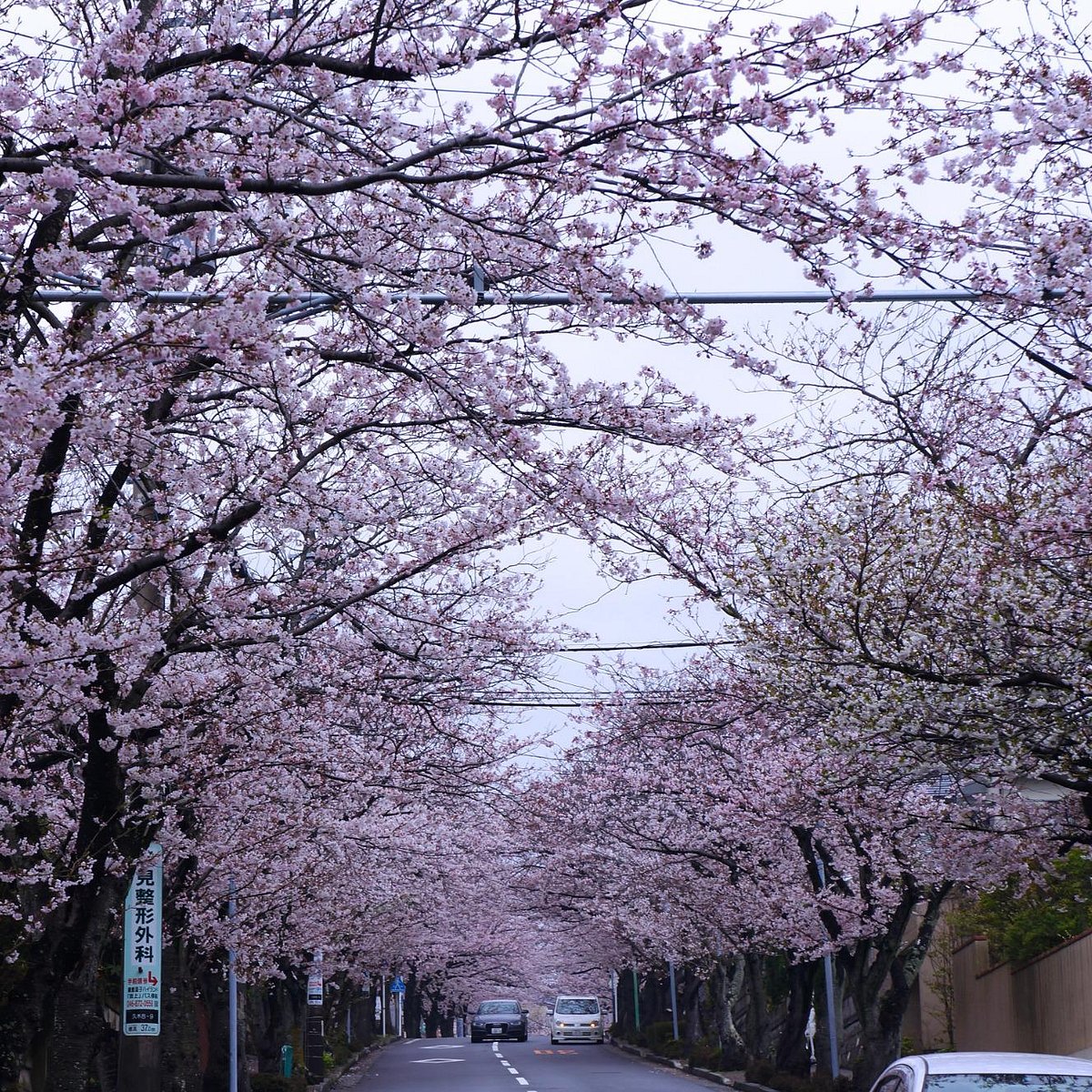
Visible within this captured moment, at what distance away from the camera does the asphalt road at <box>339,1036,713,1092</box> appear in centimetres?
2797

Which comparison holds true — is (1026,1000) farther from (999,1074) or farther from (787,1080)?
(999,1074)

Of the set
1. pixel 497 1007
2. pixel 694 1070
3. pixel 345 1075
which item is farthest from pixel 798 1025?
pixel 497 1007

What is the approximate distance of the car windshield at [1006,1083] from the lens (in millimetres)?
7422

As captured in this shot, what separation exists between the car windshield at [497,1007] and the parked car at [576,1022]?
302 cm

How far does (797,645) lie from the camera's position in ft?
36.5

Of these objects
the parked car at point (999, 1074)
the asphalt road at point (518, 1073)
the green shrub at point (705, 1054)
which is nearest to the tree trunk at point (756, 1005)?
→ the asphalt road at point (518, 1073)

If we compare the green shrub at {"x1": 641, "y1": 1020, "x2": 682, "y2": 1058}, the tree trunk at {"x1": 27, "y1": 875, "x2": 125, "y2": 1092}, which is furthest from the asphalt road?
the tree trunk at {"x1": 27, "y1": 875, "x2": 125, "y2": 1092}

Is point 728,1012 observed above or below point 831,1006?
below

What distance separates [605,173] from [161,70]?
216cm

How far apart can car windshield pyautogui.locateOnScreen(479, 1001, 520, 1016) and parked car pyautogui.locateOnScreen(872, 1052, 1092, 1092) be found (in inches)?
2050

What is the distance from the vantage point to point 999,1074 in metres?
7.62

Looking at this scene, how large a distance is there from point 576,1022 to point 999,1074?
4847 cm

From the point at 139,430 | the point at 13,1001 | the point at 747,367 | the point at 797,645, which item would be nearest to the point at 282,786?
the point at 13,1001

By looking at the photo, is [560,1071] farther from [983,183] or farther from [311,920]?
[983,183]
